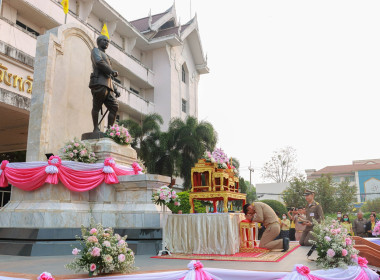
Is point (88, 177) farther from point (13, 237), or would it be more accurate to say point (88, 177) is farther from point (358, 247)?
point (358, 247)

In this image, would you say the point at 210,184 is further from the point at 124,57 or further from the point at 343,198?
the point at 343,198

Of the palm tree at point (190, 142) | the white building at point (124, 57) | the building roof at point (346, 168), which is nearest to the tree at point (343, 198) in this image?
the palm tree at point (190, 142)

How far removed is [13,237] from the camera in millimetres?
6781

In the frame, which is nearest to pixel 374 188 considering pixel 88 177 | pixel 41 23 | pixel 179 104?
pixel 179 104

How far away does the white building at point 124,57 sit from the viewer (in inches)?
591

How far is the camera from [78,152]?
8039mm

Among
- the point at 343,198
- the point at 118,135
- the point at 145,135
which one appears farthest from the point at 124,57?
the point at 343,198

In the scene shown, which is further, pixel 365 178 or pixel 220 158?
pixel 365 178

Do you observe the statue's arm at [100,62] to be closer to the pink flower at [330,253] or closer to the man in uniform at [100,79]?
the man in uniform at [100,79]

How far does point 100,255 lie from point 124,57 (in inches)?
882

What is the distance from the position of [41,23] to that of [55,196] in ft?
48.4

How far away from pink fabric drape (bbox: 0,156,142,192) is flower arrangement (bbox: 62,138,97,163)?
483 mm

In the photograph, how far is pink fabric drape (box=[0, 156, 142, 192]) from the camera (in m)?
7.23

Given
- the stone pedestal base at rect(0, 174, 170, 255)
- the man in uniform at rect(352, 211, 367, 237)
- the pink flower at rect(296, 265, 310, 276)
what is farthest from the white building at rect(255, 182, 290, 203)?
the pink flower at rect(296, 265, 310, 276)
